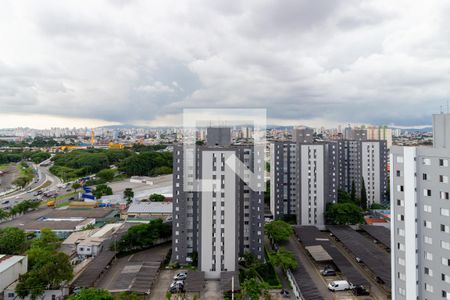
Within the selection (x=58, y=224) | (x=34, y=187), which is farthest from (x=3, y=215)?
(x=34, y=187)

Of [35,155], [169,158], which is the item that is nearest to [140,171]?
[169,158]

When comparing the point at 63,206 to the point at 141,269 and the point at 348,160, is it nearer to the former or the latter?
the point at 141,269

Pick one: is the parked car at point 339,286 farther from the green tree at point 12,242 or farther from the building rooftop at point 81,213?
the building rooftop at point 81,213

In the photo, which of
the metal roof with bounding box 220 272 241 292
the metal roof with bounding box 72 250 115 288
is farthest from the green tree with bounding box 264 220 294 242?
the metal roof with bounding box 72 250 115 288

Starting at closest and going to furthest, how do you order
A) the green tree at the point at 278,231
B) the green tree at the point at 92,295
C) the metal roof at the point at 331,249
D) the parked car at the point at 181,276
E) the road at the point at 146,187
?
1. the green tree at the point at 92,295
2. the metal roof at the point at 331,249
3. the parked car at the point at 181,276
4. the green tree at the point at 278,231
5. the road at the point at 146,187

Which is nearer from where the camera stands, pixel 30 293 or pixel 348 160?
pixel 30 293

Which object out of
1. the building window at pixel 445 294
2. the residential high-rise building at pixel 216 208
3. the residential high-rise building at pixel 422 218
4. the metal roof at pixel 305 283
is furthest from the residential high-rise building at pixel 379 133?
the building window at pixel 445 294

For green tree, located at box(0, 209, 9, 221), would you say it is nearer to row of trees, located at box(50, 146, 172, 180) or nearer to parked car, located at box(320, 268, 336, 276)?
row of trees, located at box(50, 146, 172, 180)
